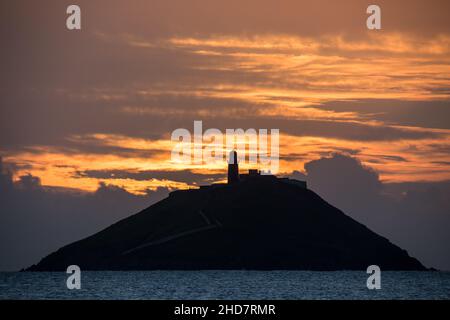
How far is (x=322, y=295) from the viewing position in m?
121
